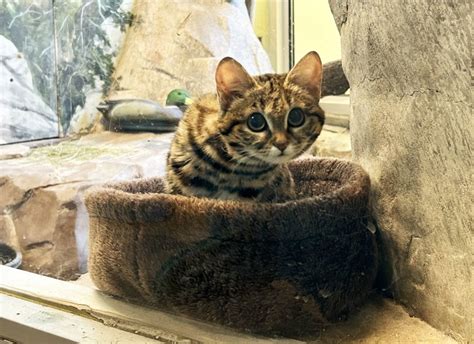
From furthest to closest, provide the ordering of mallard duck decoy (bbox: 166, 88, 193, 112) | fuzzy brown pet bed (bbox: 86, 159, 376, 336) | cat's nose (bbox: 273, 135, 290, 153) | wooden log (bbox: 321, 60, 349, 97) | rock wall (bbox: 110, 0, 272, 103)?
1. rock wall (bbox: 110, 0, 272, 103)
2. mallard duck decoy (bbox: 166, 88, 193, 112)
3. wooden log (bbox: 321, 60, 349, 97)
4. cat's nose (bbox: 273, 135, 290, 153)
5. fuzzy brown pet bed (bbox: 86, 159, 376, 336)

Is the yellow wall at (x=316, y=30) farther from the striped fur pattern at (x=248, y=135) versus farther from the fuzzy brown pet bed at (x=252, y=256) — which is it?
the fuzzy brown pet bed at (x=252, y=256)

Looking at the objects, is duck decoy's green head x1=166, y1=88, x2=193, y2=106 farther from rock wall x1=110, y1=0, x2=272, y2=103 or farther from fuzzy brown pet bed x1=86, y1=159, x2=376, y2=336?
fuzzy brown pet bed x1=86, y1=159, x2=376, y2=336

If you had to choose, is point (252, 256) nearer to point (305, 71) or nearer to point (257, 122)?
point (257, 122)

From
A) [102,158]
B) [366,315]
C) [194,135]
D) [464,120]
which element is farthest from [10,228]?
[464,120]

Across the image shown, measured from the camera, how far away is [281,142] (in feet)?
3.43

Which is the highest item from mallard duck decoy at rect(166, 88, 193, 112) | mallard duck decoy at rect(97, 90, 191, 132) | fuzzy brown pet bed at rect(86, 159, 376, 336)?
mallard duck decoy at rect(166, 88, 193, 112)

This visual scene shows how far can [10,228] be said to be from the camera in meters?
1.58

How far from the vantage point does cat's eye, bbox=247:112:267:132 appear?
1.06 metres

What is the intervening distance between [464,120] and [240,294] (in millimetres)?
→ 423

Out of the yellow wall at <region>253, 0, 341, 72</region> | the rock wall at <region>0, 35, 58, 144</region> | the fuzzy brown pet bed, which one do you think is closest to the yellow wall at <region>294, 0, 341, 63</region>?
the yellow wall at <region>253, 0, 341, 72</region>

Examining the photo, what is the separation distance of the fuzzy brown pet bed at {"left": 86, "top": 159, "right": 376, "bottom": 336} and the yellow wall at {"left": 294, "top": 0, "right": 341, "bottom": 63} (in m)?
0.54

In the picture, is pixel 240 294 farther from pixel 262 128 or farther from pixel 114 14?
pixel 114 14

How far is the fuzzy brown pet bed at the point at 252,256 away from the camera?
3.09ft

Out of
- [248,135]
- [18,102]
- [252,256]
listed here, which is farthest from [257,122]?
[18,102]
